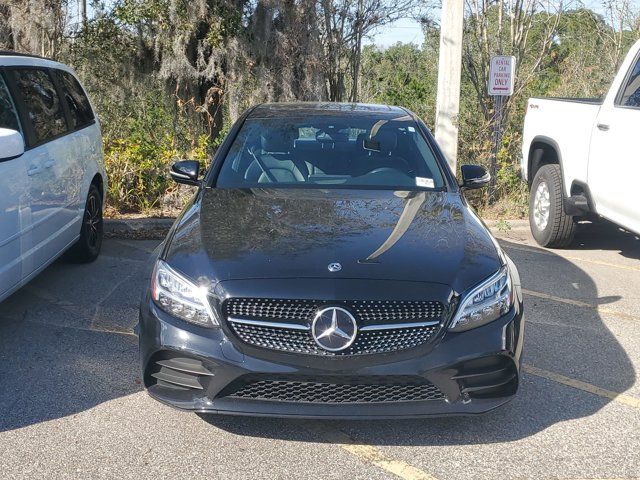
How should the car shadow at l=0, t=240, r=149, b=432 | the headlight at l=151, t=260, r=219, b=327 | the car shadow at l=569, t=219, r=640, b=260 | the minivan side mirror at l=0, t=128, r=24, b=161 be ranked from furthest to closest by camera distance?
1. the car shadow at l=569, t=219, r=640, b=260
2. the minivan side mirror at l=0, t=128, r=24, b=161
3. the car shadow at l=0, t=240, r=149, b=432
4. the headlight at l=151, t=260, r=219, b=327

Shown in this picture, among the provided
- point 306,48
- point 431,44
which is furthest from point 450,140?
point 431,44

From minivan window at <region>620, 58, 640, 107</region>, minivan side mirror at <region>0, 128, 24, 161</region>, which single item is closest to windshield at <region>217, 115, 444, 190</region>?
minivan side mirror at <region>0, 128, 24, 161</region>

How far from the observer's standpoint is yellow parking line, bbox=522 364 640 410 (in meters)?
4.29

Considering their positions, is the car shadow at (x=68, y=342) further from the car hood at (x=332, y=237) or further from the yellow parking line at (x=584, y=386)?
the yellow parking line at (x=584, y=386)

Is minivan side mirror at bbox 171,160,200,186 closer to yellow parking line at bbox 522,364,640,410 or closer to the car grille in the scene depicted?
the car grille

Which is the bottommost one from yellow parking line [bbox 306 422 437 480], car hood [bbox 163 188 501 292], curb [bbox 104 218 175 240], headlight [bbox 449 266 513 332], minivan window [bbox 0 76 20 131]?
yellow parking line [bbox 306 422 437 480]

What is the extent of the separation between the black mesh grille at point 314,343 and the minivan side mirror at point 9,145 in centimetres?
198

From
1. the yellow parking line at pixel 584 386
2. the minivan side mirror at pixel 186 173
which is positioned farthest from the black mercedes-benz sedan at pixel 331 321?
the minivan side mirror at pixel 186 173

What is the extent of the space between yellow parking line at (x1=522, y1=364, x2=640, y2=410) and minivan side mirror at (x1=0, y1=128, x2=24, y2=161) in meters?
3.31

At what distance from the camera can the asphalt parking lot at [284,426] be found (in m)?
3.50

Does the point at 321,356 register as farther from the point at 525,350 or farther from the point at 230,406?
the point at 525,350

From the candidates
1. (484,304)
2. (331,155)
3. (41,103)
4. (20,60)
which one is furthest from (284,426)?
(20,60)

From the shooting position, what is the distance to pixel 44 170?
18.2 feet

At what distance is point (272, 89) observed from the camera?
1024cm
